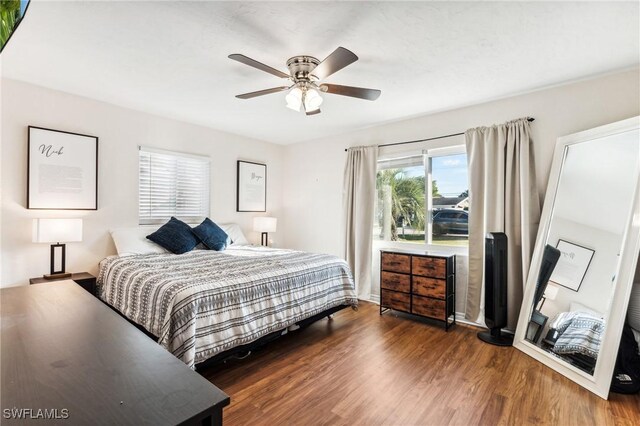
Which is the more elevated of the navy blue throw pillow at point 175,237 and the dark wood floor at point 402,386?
the navy blue throw pillow at point 175,237

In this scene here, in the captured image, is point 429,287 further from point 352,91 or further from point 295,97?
point 295,97

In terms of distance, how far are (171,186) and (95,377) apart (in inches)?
149

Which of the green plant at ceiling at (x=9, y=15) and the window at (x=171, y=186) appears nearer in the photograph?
the green plant at ceiling at (x=9, y=15)

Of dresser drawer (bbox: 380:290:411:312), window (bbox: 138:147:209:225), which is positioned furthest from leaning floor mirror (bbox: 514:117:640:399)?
window (bbox: 138:147:209:225)

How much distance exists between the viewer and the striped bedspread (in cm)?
202

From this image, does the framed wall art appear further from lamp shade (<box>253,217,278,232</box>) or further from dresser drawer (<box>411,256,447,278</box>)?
lamp shade (<box>253,217,278,232</box>)

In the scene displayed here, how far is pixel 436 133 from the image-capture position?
369 centimetres

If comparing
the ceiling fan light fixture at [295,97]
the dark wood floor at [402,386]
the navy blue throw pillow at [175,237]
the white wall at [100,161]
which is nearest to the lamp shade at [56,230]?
the white wall at [100,161]

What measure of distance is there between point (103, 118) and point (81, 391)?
12.3 ft

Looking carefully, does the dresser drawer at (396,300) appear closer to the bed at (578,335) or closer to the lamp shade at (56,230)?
the bed at (578,335)

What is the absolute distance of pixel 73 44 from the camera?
221 centimetres

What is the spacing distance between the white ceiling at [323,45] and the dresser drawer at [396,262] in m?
1.81

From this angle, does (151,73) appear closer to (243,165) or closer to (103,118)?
(103,118)

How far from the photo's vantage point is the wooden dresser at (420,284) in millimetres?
3246
